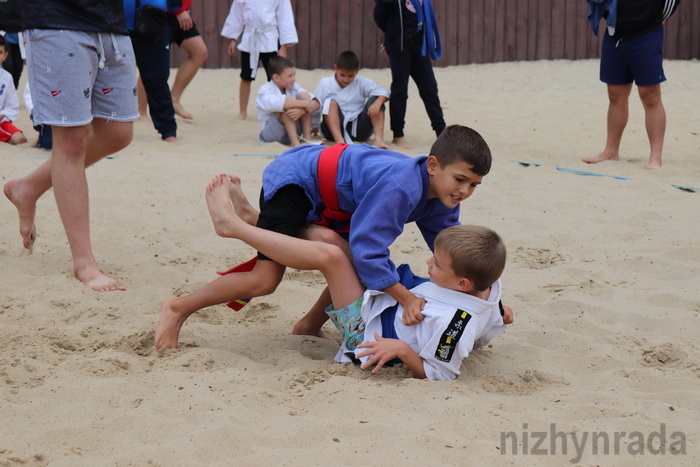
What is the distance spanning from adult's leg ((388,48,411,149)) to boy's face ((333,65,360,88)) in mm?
360

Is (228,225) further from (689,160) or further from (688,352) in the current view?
(689,160)

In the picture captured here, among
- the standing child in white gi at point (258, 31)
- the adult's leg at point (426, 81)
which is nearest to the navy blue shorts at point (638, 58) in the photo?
the adult's leg at point (426, 81)

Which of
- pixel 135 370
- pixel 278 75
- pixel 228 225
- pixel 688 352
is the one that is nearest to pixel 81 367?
pixel 135 370

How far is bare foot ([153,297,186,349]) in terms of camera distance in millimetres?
3008

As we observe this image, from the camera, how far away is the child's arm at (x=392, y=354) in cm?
275

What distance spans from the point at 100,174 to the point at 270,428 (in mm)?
3513

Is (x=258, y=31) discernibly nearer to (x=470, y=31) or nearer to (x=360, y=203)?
(x=470, y=31)

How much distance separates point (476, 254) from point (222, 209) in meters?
0.95

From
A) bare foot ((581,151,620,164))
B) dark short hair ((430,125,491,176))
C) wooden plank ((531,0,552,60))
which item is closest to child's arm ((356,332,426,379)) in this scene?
dark short hair ((430,125,491,176))

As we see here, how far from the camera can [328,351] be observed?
313cm

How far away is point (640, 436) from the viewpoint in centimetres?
229

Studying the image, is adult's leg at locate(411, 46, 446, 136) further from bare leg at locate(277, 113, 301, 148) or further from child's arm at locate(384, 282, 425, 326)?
child's arm at locate(384, 282, 425, 326)

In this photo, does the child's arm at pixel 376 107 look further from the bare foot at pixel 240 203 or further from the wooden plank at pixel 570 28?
the wooden plank at pixel 570 28

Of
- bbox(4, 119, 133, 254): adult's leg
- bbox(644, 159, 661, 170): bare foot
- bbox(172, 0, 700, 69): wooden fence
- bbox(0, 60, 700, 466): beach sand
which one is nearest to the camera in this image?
bbox(0, 60, 700, 466): beach sand
